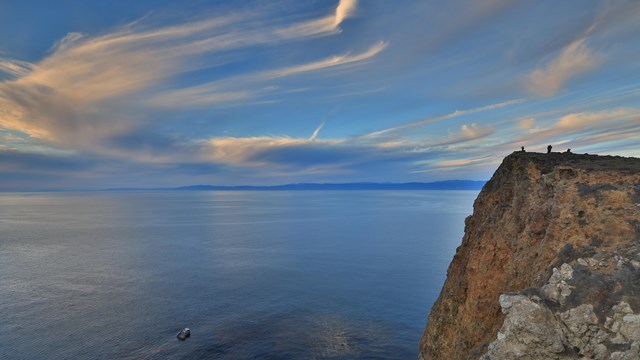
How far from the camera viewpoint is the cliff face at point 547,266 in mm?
12609

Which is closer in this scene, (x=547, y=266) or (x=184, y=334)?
(x=547, y=266)

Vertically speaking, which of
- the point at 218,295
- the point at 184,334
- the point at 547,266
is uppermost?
the point at 547,266

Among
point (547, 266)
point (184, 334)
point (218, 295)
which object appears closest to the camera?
point (547, 266)

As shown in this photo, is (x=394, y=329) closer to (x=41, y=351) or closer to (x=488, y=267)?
(x=488, y=267)

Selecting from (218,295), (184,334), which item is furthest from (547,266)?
(218,295)

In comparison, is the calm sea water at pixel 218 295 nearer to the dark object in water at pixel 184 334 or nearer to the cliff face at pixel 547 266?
the dark object in water at pixel 184 334

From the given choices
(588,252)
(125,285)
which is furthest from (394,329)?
(125,285)

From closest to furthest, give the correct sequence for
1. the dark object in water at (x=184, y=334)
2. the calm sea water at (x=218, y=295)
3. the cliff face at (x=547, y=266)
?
the cliff face at (x=547, y=266), the calm sea water at (x=218, y=295), the dark object in water at (x=184, y=334)

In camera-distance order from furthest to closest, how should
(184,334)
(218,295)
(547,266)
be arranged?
(218,295)
(184,334)
(547,266)

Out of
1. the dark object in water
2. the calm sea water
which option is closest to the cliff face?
the calm sea water

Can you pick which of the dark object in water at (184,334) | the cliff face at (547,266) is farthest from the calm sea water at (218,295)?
the cliff face at (547,266)

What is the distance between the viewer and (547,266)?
1634 cm

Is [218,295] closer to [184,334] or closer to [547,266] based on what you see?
[184,334]

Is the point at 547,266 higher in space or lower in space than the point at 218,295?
higher
